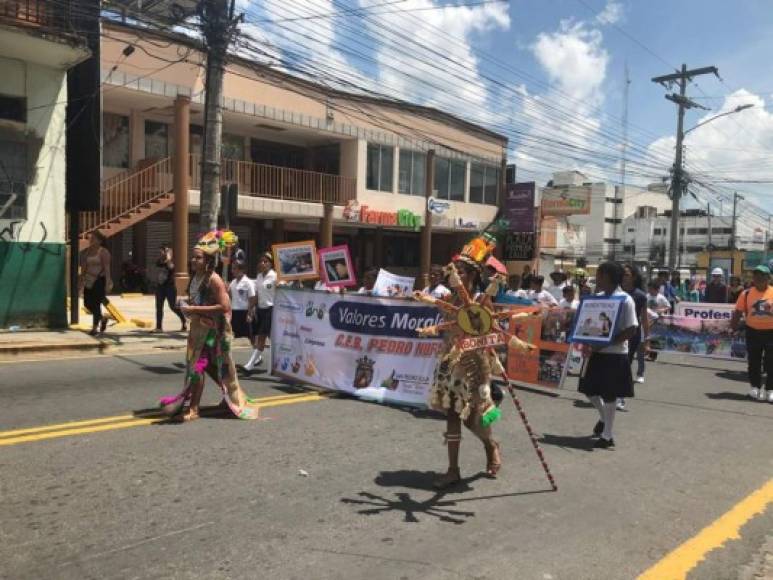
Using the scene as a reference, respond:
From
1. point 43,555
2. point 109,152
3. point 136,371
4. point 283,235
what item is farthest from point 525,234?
point 43,555

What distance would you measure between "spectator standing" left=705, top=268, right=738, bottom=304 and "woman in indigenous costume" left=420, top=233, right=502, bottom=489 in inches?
454

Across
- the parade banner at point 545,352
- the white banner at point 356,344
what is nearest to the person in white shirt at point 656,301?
the parade banner at point 545,352

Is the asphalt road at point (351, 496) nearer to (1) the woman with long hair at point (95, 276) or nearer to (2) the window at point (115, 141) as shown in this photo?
(1) the woman with long hair at point (95, 276)

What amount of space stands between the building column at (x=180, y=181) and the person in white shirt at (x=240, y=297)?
12089 millimetres

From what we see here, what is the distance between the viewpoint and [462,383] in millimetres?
4977

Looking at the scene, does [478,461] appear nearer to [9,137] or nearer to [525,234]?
[9,137]

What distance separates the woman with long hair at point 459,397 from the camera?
195 inches

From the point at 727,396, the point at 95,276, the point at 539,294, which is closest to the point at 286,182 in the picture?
the point at 95,276

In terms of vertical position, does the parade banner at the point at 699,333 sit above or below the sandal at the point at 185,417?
above

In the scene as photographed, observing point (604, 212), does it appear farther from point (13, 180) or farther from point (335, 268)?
point (335, 268)

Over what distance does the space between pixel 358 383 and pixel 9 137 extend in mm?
8928

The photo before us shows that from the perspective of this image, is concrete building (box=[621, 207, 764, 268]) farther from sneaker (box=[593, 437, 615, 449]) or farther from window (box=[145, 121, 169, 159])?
sneaker (box=[593, 437, 615, 449])

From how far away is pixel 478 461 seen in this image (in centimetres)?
559

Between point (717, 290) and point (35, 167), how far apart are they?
14.0 metres
